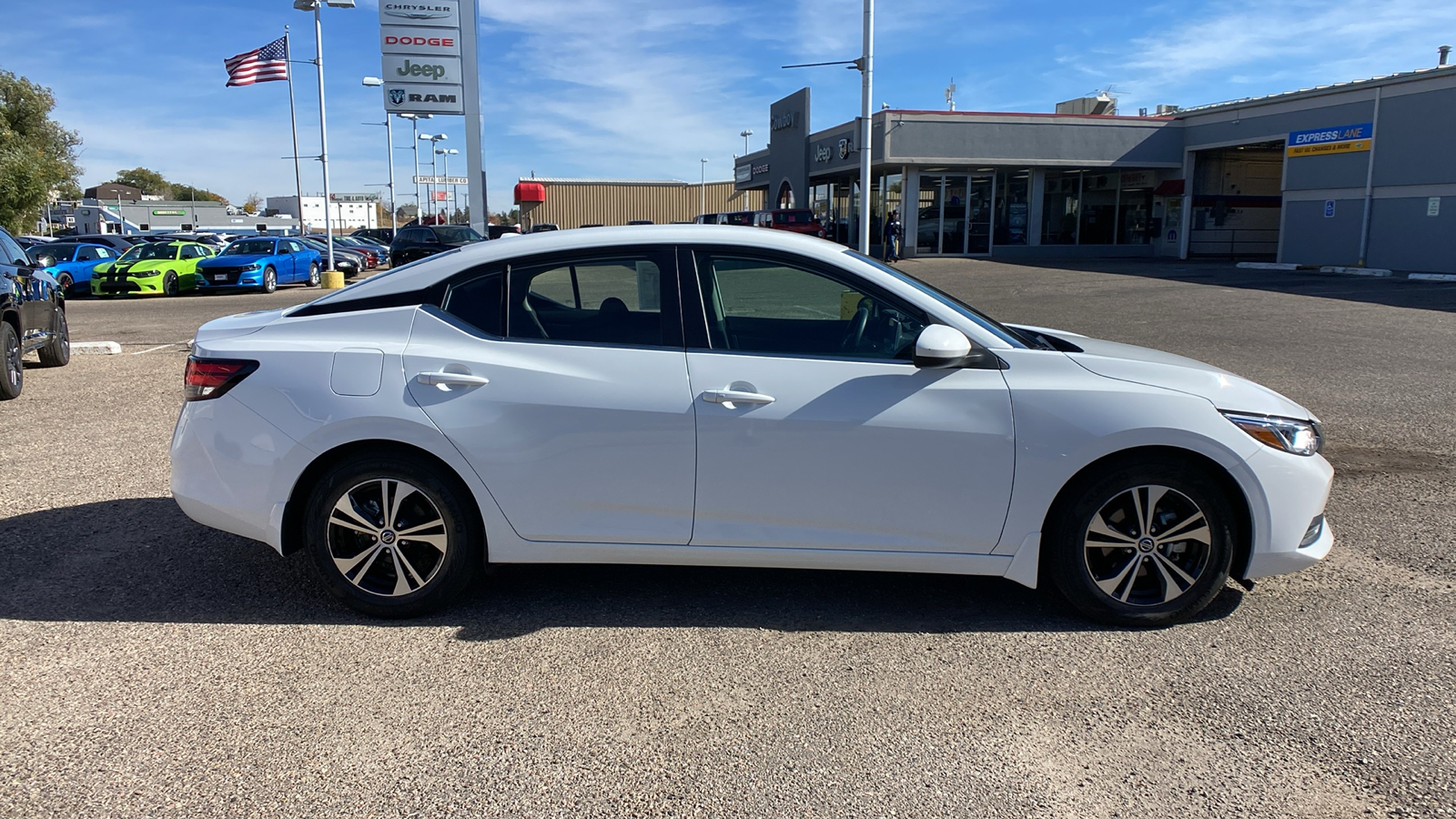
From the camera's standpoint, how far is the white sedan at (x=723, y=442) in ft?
12.3

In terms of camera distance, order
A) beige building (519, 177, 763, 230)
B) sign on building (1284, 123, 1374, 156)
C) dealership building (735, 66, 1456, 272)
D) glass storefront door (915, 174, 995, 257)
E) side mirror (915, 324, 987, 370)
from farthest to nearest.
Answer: beige building (519, 177, 763, 230) → glass storefront door (915, 174, 995, 257) → dealership building (735, 66, 1456, 272) → sign on building (1284, 123, 1374, 156) → side mirror (915, 324, 987, 370)

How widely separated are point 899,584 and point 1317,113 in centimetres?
3222

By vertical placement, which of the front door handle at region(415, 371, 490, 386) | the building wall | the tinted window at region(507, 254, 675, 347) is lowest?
the front door handle at region(415, 371, 490, 386)

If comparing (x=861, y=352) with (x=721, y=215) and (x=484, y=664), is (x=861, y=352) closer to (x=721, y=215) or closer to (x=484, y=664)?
(x=484, y=664)

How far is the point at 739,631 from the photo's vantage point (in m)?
3.92

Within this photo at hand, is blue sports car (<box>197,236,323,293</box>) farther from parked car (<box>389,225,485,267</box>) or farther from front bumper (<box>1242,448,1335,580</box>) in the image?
front bumper (<box>1242,448,1335,580</box>)

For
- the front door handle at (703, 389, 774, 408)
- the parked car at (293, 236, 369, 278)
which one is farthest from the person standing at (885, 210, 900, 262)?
the front door handle at (703, 389, 774, 408)

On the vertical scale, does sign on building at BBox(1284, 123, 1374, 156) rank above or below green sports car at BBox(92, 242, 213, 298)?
above

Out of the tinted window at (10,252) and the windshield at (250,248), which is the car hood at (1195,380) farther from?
the windshield at (250,248)

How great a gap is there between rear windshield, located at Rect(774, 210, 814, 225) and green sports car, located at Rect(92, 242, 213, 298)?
1817 centimetres

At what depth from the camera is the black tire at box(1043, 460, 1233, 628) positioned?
12.5 feet

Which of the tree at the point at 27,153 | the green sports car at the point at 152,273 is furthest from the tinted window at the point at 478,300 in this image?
the tree at the point at 27,153

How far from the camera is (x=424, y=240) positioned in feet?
106

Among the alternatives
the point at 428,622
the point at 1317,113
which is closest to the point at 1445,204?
the point at 1317,113
